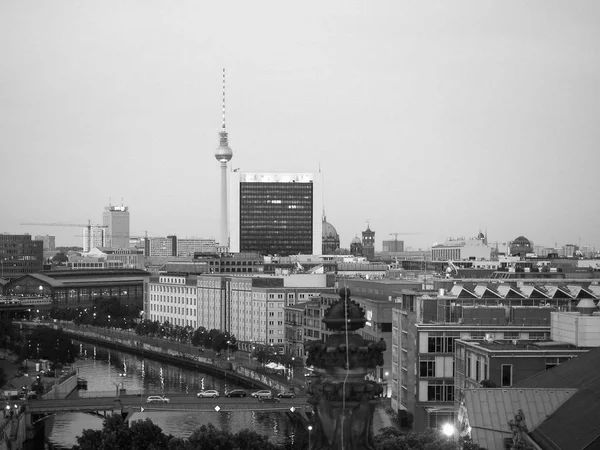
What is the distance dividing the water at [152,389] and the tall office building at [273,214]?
177ft

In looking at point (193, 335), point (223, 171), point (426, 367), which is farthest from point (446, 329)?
point (223, 171)

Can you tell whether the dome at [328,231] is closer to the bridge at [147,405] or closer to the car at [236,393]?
the car at [236,393]

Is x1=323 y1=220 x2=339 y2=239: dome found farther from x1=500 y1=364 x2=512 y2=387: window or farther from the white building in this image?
x1=500 y1=364 x2=512 y2=387: window

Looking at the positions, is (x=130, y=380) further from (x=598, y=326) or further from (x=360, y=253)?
(x=360, y=253)

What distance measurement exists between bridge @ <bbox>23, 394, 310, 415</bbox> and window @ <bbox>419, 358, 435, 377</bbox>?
8.98 m

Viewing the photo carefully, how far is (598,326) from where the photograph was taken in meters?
35.1

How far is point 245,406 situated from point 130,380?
23768mm

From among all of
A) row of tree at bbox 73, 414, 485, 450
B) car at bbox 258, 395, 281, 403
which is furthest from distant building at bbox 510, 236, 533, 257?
row of tree at bbox 73, 414, 485, 450

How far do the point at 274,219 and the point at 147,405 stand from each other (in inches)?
4165

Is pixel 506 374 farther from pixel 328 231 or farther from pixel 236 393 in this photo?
pixel 328 231

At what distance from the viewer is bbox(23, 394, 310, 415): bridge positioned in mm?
52456

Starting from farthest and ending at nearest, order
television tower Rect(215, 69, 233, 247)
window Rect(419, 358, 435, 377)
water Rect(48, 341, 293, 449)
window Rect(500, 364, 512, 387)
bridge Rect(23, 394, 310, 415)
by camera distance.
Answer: television tower Rect(215, 69, 233, 247) → water Rect(48, 341, 293, 449) → bridge Rect(23, 394, 310, 415) → window Rect(419, 358, 435, 377) → window Rect(500, 364, 512, 387)

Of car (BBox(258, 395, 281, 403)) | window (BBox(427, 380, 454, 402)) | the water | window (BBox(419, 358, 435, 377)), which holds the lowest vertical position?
the water

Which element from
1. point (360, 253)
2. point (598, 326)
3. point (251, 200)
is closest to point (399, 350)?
point (598, 326)
